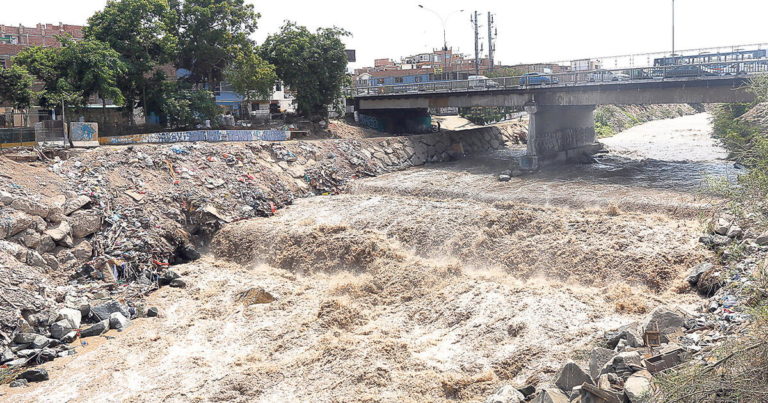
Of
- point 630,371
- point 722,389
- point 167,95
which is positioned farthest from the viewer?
point 167,95

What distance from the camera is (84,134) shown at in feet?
135

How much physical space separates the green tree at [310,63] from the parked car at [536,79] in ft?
54.2

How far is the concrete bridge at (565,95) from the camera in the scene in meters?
40.8

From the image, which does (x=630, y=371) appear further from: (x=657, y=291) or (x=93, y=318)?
(x=93, y=318)

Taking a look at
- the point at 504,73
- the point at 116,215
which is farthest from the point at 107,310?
the point at 504,73

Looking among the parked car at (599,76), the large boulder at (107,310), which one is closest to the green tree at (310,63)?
the parked car at (599,76)

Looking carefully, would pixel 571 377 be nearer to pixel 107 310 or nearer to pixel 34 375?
pixel 34 375

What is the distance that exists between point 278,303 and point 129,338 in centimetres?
584

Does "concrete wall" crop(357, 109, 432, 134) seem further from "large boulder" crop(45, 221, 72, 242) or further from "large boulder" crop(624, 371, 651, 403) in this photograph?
"large boulder" crop(624, 371, 651, 403)

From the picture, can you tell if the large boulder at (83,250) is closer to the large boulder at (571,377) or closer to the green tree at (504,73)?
the large boulder at (571,377)

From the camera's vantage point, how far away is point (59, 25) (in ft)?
263

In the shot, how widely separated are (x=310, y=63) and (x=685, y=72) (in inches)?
1208

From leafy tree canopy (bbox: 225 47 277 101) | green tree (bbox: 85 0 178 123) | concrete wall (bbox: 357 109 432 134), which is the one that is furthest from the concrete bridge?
green tree (bbox: 85 0 178 123)

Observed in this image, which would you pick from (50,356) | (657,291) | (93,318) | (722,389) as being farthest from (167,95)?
(722,389)
